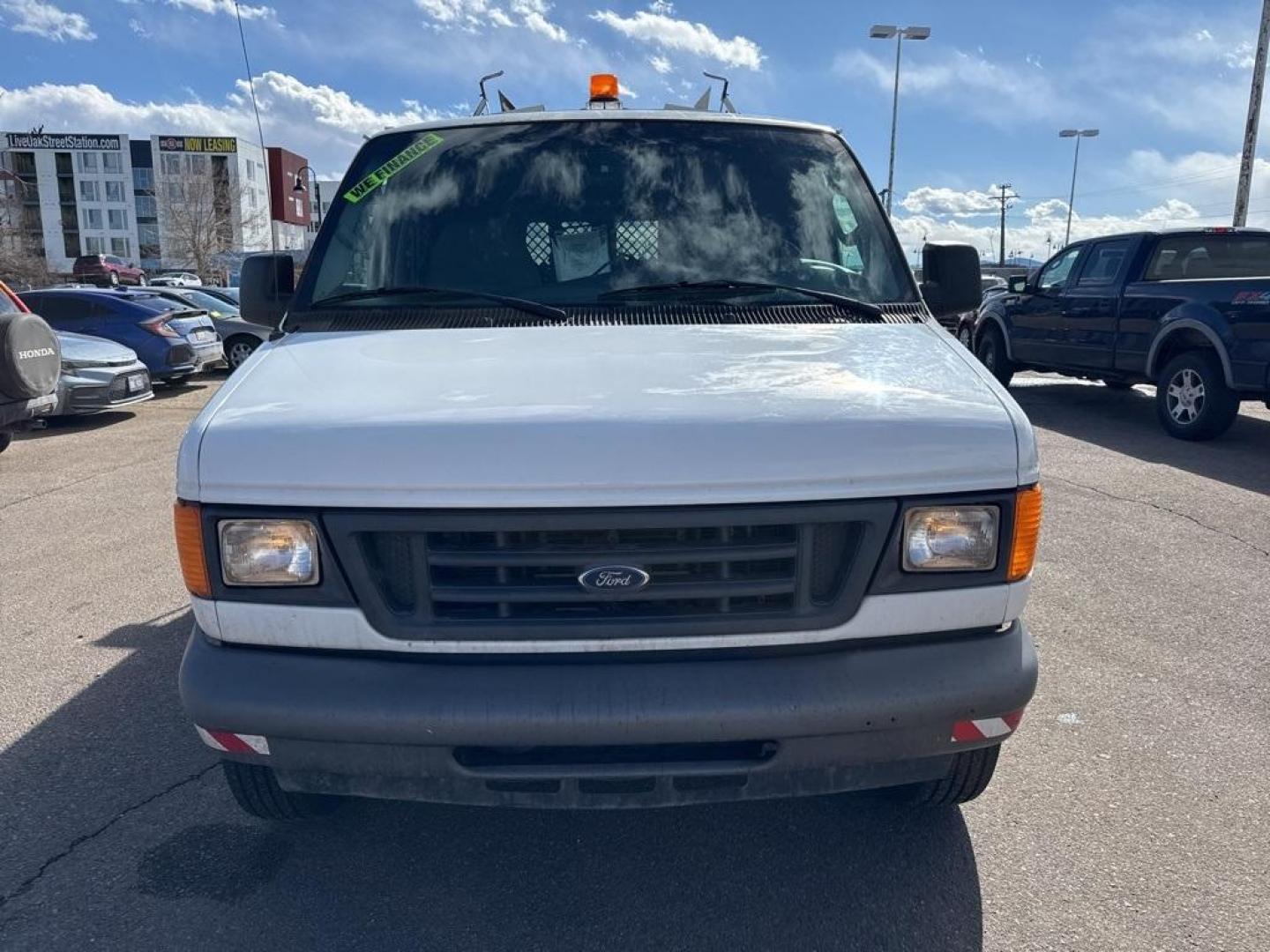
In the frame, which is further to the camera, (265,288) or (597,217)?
(265,288)

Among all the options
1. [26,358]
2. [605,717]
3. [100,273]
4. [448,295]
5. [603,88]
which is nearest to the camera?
[605,717]

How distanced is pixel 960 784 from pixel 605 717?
1.17 m

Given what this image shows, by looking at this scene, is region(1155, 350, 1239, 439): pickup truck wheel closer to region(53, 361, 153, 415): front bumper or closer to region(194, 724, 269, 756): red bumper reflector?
region(194, 724, 269, 756): red bumper reflector

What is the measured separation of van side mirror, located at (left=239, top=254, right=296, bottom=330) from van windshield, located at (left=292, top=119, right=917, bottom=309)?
1.11 feet

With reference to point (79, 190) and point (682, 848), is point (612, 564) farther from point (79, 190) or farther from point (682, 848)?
point (79, 190)

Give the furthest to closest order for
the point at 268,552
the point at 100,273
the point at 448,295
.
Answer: the point at 100,273 < the point at 448,295 < the point at 268,552

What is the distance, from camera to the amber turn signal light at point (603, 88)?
465 cm

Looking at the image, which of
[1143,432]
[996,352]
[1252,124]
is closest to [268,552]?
[1143,432]

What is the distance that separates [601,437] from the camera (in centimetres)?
221

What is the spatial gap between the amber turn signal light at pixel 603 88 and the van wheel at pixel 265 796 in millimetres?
3348

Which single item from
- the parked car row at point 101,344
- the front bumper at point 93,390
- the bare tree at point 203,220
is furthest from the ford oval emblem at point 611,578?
the bare tree at point 203,220

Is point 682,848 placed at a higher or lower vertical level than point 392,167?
lower

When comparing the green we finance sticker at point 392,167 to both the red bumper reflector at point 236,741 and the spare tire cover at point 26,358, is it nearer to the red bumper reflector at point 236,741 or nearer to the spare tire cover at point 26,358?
the red bumper reflector at point 236,741

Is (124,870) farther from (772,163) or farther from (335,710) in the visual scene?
(772,163)
